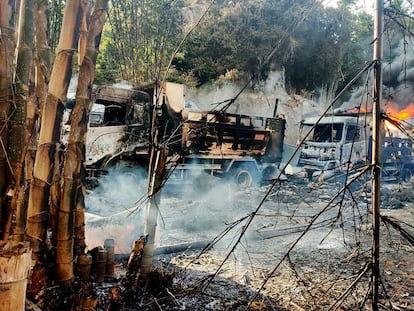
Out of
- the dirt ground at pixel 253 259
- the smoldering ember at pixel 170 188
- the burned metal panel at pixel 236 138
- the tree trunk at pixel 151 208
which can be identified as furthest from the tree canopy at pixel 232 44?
the tree trunk at pixel 151 208

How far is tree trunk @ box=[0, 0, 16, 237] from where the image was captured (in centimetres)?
144

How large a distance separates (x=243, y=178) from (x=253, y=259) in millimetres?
7344

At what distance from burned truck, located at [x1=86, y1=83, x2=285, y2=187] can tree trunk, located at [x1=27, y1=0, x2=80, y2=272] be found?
4.99 metres

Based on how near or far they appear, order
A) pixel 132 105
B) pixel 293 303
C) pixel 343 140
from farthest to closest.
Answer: pixel 343 140
pixel 132 105
pixel 293 303

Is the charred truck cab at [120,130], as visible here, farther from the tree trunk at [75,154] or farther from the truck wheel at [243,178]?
the tree trunk at [75,154]

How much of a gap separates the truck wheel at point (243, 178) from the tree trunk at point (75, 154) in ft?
33.0

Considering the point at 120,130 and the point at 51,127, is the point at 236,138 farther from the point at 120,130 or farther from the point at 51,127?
the point at 51,127

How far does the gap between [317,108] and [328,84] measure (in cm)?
198

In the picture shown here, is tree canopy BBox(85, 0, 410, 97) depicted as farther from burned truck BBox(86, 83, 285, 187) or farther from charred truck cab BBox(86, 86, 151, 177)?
charred truck cab BBox(86, 86, 151, 177)

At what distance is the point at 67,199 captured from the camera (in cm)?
266

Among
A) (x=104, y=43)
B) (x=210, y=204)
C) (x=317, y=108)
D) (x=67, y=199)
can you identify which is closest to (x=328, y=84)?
(x=317, y=108)

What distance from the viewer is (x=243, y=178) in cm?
1281

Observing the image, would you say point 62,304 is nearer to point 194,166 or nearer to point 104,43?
point 194,166

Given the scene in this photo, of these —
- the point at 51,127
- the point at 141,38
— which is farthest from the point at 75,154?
the point at 141,38
